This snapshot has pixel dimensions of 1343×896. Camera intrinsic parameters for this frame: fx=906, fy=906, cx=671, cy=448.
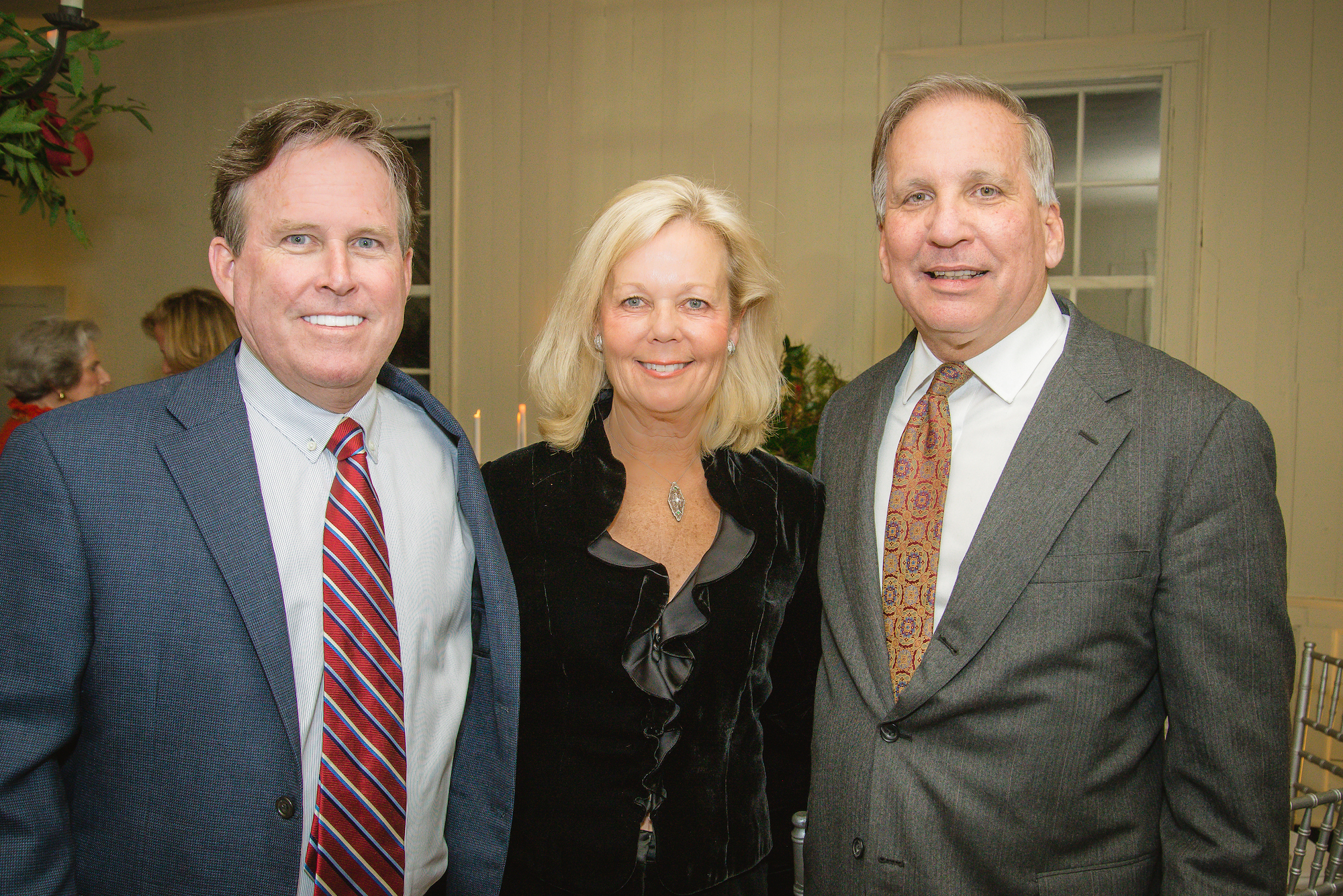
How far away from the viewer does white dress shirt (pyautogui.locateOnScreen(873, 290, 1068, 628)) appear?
4.81ft

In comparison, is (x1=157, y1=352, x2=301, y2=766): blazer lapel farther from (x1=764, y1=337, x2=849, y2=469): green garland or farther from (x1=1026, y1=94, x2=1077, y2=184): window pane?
(x1=1026, y1=94, x2=1077, y2=184): window pane

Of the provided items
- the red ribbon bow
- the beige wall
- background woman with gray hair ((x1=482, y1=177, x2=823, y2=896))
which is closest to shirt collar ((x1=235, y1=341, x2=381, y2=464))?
background woman with gray hair ((x1=482, y1=177, x2=823, y2=896))

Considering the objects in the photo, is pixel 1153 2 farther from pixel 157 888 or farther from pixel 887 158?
pixel 157 888

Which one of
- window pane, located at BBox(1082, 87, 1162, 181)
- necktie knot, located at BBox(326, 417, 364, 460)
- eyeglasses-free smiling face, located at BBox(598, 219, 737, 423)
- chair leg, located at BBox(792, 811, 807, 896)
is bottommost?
chair leg, located at BBox(792, 811, 807, 896)

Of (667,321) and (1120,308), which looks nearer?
(667,321)

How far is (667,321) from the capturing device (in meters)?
1.72

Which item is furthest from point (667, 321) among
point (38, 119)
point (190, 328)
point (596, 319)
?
point (190, 328)

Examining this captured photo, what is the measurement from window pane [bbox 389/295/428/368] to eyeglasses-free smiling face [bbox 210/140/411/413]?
416 cm

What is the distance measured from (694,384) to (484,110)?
3.98 m

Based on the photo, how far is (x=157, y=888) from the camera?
44.8 inches

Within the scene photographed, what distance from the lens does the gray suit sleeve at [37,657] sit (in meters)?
1.06

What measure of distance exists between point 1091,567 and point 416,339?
15.4 ft

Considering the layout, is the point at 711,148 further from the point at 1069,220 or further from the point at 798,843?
the point at 798,843

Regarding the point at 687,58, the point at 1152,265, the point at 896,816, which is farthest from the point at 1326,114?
the point at 896,816
